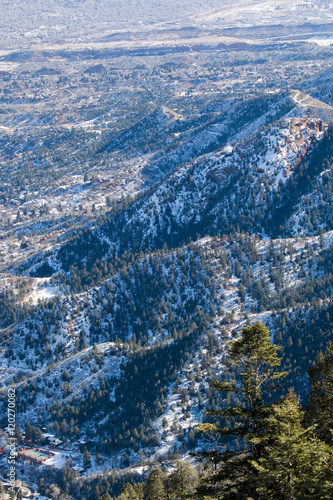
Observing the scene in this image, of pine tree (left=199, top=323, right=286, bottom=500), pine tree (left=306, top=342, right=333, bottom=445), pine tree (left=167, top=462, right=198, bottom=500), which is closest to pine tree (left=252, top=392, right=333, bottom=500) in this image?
pine tree (left=199, top=323, right=286, bottom=500)

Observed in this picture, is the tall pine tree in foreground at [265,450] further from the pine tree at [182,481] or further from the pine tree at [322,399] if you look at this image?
the pine tree at [182,481]

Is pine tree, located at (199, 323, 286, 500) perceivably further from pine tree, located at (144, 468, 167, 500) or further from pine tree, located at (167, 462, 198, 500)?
pine tree, located at (144, 468, 167, 500)

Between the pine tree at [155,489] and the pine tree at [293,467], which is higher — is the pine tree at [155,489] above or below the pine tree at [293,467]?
below

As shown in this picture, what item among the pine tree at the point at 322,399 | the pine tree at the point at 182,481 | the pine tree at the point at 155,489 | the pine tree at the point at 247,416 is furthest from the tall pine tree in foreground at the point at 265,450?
the pine tree at the point at 155,489

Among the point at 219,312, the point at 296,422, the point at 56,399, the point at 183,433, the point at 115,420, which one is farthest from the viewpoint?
the point at 219,312

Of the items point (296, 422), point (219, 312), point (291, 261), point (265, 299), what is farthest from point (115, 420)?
point (296, 422)

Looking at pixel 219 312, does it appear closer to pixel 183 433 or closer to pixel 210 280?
pixel 210 280
